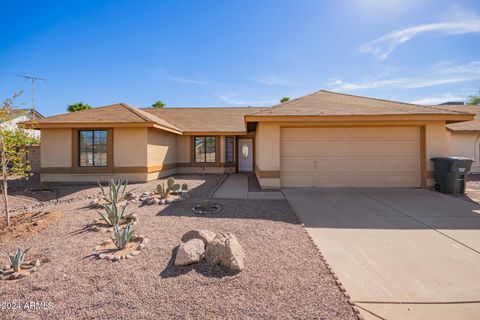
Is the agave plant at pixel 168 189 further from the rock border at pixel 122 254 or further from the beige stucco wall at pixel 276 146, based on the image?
the beige stucco wall at pixel 276 146

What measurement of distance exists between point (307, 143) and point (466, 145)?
1190 centimetres

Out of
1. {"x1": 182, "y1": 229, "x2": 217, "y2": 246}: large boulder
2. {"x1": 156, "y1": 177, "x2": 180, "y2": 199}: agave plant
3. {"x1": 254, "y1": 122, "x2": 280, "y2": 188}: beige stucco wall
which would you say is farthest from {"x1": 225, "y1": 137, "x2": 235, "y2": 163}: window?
{"x1": 182, "y1": 229, "x2": 217, "y2": 246}: large boulder

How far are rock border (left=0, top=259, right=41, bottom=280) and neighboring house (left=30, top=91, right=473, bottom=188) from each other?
7.18 metres

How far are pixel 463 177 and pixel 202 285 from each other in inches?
393

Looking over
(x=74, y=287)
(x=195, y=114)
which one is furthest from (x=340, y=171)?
(x=195, y=114)

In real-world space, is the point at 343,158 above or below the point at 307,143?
below

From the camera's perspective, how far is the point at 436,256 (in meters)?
3.67

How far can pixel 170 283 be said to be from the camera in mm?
2900

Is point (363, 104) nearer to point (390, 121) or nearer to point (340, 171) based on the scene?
point (390, 121)

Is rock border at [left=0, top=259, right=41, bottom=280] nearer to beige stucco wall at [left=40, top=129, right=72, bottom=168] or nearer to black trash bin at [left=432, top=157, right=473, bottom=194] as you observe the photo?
beige stucco wall at [left=40, top=129, right=72, bottom=168]

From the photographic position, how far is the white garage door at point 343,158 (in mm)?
9211

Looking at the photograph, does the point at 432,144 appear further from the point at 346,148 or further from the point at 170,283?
the point at 170,283

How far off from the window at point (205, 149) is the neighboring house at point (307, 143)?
139 inches

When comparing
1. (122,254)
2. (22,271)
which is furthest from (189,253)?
(22,271)
